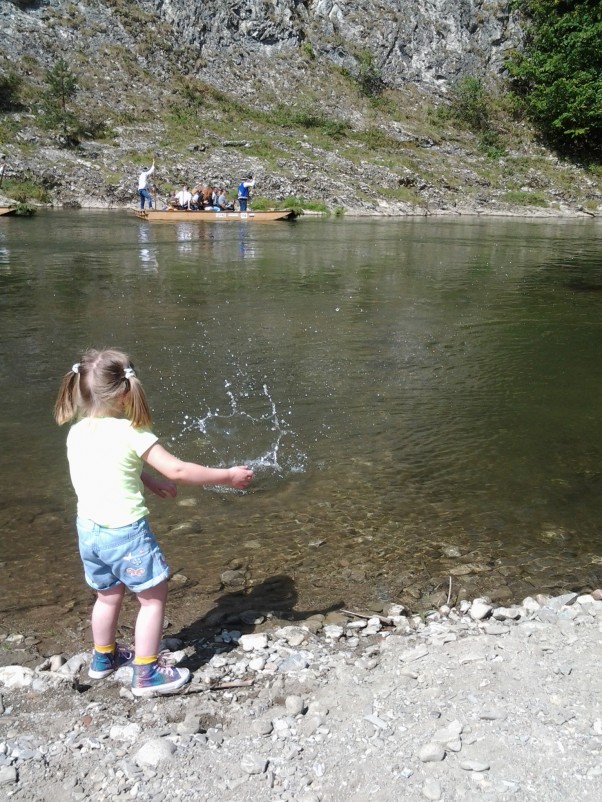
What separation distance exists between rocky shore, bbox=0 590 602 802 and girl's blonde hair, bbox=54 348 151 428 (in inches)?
56.5

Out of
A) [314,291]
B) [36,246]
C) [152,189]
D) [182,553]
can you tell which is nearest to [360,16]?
[152,189]

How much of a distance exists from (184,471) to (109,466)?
40cm

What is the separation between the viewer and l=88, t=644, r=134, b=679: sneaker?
11.8ft

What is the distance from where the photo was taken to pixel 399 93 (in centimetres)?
5853

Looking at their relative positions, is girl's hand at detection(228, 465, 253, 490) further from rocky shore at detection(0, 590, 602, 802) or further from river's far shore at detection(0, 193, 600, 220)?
river's far shore at detection(0, 193, 600, 220)

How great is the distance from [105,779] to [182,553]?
232 centimetres

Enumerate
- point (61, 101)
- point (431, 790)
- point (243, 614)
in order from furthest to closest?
point (61, 101), point (243, 614), point (431, 790)

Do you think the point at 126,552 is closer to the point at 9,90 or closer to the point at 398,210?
the point at 398,210

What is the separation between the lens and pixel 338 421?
25.3 ft

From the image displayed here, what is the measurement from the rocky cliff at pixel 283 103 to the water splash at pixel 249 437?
3343cm

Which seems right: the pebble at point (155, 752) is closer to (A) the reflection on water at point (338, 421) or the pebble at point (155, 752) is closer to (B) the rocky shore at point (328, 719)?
(B) the rocky shore at point (328, 719)

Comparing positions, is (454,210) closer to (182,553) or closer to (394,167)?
(394,167)

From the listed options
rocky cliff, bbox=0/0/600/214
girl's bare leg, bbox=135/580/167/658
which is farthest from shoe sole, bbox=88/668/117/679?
rocky cliff, bbox=0/0/600/214

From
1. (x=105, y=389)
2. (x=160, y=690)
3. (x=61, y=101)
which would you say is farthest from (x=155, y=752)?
(x=61, y=101)
